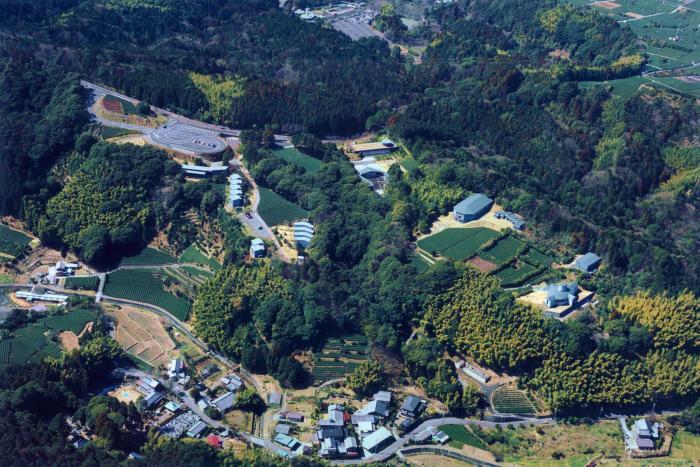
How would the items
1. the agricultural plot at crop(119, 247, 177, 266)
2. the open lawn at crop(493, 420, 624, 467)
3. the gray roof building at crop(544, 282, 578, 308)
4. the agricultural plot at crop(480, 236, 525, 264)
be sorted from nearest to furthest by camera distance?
the open lawn at crop(493, 420, 624, 467) < the gray roof building at crop(544, 282, 578, 308) < the agricultural plot at crop(480, 236, 525, 264) < the agricultural plot at crop(119, 247, 177, 266)

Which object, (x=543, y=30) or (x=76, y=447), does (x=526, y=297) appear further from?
(x=543, y=30)

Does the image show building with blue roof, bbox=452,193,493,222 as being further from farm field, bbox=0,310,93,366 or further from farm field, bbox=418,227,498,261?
farm field, bbox=0,310,93,366

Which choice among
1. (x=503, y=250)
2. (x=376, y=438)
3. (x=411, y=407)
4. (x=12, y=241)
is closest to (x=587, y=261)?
(x=503, y=250)

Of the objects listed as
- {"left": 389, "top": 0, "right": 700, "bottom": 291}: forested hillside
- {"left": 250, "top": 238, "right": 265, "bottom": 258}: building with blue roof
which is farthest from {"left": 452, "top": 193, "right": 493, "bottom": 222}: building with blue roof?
{"left": 250, "top": 238, "right": 265, "bottom": 258}: building with blue roof

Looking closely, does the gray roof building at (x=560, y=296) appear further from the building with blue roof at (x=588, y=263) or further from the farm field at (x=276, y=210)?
the farm field at (x=276, y=210)

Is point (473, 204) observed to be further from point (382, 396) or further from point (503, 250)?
point (382, 396)

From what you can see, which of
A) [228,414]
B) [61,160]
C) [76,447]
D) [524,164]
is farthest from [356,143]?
[76,447]

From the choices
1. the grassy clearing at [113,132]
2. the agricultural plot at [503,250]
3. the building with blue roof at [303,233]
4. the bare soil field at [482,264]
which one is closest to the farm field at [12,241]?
the grassy clearing at [113,132]
